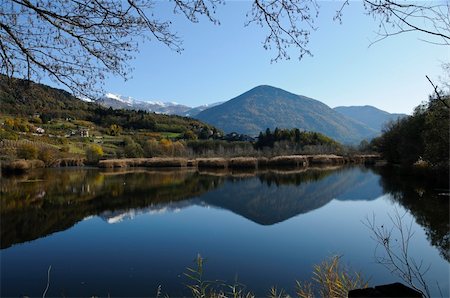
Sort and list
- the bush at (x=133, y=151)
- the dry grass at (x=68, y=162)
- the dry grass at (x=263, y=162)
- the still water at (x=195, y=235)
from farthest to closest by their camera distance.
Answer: the bush at (x=133, y=151) → the dry grass at (x=68, y=162) → the dry grass at (x=263, y=162) → the still water at (x=195, y=235)

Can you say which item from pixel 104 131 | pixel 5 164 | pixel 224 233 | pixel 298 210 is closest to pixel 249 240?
pixel 224 233

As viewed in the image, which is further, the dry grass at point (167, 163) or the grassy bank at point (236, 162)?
the dry grass at point (167, 163)

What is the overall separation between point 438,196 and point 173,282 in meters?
15.2

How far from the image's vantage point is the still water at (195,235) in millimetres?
8336

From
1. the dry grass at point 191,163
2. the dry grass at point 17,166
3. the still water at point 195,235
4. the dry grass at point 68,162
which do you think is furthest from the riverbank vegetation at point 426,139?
the dry grass at point 68,162

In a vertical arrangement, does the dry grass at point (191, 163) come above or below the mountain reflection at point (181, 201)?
above

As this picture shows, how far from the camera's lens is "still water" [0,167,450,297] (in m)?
8.34

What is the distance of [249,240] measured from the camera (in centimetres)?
1206

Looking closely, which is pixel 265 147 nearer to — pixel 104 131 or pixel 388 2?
pixel 104 131

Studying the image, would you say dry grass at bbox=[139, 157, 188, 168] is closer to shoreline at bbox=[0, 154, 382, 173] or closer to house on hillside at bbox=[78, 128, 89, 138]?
shoreline at bbox=[0, 154, 382, 173]

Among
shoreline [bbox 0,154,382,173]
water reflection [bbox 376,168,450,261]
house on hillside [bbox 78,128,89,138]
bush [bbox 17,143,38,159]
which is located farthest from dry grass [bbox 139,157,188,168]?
house on hillside [bbox 78,128,89,138]

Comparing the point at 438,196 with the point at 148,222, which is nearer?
the point at 148,222

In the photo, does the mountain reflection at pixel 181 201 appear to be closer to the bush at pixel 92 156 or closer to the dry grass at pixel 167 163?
the dry grass at pixel 167 163

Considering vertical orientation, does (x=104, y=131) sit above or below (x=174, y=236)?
above
